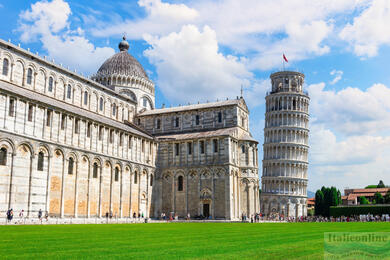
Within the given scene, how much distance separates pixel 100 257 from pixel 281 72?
83.8 metres

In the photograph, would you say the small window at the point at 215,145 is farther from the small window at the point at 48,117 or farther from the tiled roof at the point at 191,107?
the small window at the point at 48,117

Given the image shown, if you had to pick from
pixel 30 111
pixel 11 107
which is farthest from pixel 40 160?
pixel 11 107

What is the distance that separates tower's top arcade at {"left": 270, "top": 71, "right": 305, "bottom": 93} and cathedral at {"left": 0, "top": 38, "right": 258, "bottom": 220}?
95.9 ft

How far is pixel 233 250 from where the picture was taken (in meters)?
12.3

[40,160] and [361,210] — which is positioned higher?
[40,160]

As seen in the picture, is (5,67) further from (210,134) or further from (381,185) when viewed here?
(381,185)

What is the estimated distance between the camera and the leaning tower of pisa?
274 feet

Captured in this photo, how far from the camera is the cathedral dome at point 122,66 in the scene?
67.1 metres

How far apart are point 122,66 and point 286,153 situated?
38.4 m

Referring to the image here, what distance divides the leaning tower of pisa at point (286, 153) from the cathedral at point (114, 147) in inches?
958

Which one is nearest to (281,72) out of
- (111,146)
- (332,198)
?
(332,198)

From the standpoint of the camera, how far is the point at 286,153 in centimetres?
8462

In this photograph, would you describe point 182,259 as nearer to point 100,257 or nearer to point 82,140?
point 100,257

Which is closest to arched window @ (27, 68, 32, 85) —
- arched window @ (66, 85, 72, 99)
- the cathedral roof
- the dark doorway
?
arched window @ (66, 85, 72, 99)
